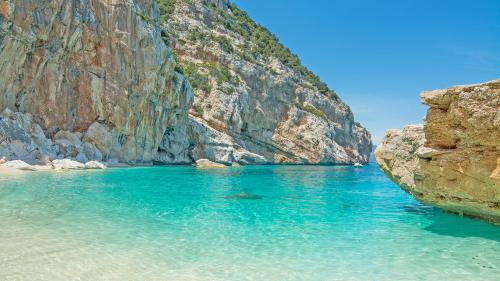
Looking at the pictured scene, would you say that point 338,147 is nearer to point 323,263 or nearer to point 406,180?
point 406,180

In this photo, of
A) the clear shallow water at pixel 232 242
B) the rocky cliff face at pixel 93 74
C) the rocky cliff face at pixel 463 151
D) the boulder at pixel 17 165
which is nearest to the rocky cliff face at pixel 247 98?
the rocky cliff face at pixel 93 74

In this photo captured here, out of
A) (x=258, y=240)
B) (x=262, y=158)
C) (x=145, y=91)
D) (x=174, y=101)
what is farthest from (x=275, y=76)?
(x=258, y=240)

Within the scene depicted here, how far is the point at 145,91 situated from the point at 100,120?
746cm

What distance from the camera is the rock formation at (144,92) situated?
1500 inches

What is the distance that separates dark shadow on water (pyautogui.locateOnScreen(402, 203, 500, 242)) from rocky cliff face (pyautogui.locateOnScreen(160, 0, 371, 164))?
5331cm

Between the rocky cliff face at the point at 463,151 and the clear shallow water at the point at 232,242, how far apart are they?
3.42ft

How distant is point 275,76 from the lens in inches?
3524

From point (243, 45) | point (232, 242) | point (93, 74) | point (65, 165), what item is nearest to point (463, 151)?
point (232, 242)

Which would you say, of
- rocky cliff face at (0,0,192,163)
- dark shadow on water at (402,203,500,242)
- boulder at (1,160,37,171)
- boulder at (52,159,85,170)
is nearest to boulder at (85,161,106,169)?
boulder at (52,159,85,170)

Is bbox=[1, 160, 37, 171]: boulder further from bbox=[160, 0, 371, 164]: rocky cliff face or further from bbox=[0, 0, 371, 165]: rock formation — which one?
bbox=[160, 0, 371, 164]: rocky cliff face

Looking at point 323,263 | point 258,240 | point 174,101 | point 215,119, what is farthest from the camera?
point 215,119

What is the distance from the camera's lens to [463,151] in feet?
37.3

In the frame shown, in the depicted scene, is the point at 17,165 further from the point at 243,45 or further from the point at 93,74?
the point at 243,45

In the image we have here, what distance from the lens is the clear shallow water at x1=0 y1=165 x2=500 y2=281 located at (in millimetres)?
7902
